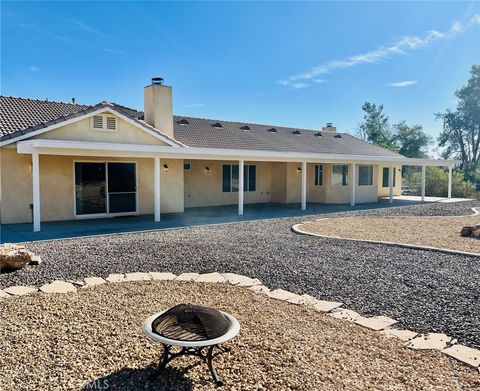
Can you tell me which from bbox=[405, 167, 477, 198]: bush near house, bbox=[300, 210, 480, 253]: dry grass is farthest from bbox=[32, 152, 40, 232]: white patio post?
bbox=[405, 167, 477, 198]: bush near house

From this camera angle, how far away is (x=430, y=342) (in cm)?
429

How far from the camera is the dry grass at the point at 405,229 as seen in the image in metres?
10.5

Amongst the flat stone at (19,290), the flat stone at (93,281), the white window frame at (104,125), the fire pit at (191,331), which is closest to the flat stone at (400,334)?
the fire pit at (191,331)

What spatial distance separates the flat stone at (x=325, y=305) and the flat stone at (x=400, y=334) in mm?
877

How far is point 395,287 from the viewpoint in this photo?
6309 millimetres

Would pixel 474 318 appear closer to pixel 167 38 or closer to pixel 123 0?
pixel 123 0

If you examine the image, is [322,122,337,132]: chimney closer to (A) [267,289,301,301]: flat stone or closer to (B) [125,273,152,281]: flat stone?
(B) [125,273,152,281]: flat stone

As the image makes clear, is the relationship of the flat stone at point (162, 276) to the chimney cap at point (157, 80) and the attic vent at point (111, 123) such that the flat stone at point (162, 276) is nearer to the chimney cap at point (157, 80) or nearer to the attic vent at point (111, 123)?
the attic vent at point (111, 123)

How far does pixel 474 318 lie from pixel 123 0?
14698 millimetres

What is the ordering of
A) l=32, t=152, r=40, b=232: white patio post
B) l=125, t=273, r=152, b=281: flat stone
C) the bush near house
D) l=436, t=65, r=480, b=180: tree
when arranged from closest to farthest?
l=125, t=273, r=152, b=281: flat stone, l=32, t=152, r=40, b=232: white patio post, the bush near house, l=436, t=65, r=480, b=180: tree

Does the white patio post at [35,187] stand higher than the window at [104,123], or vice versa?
the window at [104,123]

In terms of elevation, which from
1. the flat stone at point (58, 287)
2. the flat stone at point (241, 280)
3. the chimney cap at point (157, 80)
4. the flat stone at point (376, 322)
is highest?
the chimney cap at point (157, 80)

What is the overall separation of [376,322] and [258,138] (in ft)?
60.2

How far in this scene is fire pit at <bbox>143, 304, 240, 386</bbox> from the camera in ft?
10.8
